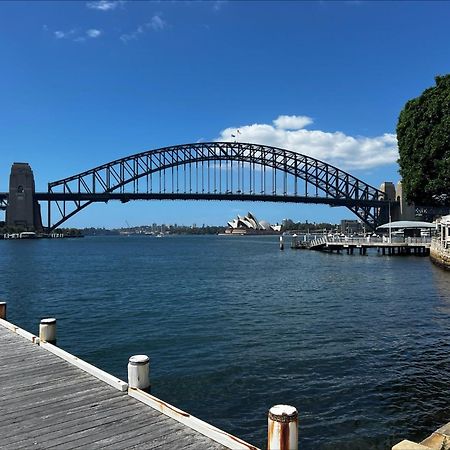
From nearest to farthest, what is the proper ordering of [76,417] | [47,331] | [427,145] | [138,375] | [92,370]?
[76,417] < [138,375] < [92,370] < [47,331] < [427,145]

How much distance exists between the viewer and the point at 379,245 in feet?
187

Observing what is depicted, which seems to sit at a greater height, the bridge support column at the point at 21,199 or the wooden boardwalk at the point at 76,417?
the bridge support column at the point at 21,199

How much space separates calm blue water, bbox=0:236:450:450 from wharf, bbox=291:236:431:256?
30.3 meters

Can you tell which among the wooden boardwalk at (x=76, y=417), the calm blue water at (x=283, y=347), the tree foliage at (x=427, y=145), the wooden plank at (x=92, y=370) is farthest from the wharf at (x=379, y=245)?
the wooden boardwalk at (x=76, y=417)

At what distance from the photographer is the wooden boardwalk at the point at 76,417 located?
5150 mm

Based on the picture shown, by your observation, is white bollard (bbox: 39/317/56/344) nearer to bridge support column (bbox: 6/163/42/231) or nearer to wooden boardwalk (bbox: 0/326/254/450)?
wooden boardwalk (bbox: 0/326/254/450)

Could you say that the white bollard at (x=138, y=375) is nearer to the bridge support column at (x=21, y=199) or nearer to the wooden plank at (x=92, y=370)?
the wooden plank at (x=92, y=370)

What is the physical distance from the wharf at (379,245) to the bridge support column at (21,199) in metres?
90.6

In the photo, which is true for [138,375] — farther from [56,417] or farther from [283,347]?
[283,347]

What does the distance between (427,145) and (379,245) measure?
37.5 m

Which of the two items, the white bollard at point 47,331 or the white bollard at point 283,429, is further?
the white bollard at point 47,331

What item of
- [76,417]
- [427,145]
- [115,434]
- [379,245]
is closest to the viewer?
[115,434]

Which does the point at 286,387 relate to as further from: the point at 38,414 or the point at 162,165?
the point at 162,165

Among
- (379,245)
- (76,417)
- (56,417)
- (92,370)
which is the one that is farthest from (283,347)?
(379,245)
